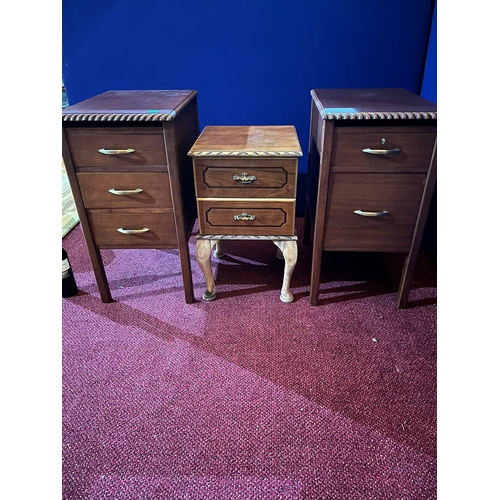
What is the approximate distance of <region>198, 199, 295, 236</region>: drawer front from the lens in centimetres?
131

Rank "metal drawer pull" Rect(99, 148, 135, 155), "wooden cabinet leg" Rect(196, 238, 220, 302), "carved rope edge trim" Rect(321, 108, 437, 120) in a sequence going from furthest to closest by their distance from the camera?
"wooden cabinet leg" Rect(196, 238, 220, 302) < "metal drawer pull" Rect(99, 148, 135, 155) < "carved rope edge trim" Rect(321, 108, 437, 120)

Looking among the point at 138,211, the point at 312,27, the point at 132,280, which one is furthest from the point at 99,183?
the point at 312,27

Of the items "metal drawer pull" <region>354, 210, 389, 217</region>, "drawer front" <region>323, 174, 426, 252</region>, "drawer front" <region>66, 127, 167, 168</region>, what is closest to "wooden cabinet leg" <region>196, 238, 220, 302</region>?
"drawer front" <region>66, 127, 167, 168</region>

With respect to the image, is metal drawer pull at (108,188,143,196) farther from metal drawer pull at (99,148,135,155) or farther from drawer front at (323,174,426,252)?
drawer front at (323,174,426,252)

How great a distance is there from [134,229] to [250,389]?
75 centimetres

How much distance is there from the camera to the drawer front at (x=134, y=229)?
1.35 meters

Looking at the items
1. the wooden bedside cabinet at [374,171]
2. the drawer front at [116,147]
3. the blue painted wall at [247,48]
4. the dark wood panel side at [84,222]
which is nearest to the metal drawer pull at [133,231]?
the dark wood panel side at [84,222]

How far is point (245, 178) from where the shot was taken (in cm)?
126

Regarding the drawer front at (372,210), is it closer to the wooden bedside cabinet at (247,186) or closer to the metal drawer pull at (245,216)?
the wooden bedside cabinet at (247,186)

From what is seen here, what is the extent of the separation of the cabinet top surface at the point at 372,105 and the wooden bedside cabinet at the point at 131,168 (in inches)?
21.2

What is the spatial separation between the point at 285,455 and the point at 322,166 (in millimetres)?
920

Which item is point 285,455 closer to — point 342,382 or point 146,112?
point 342,382

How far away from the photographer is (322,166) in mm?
1222

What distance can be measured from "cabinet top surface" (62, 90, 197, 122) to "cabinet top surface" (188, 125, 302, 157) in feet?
0.51
